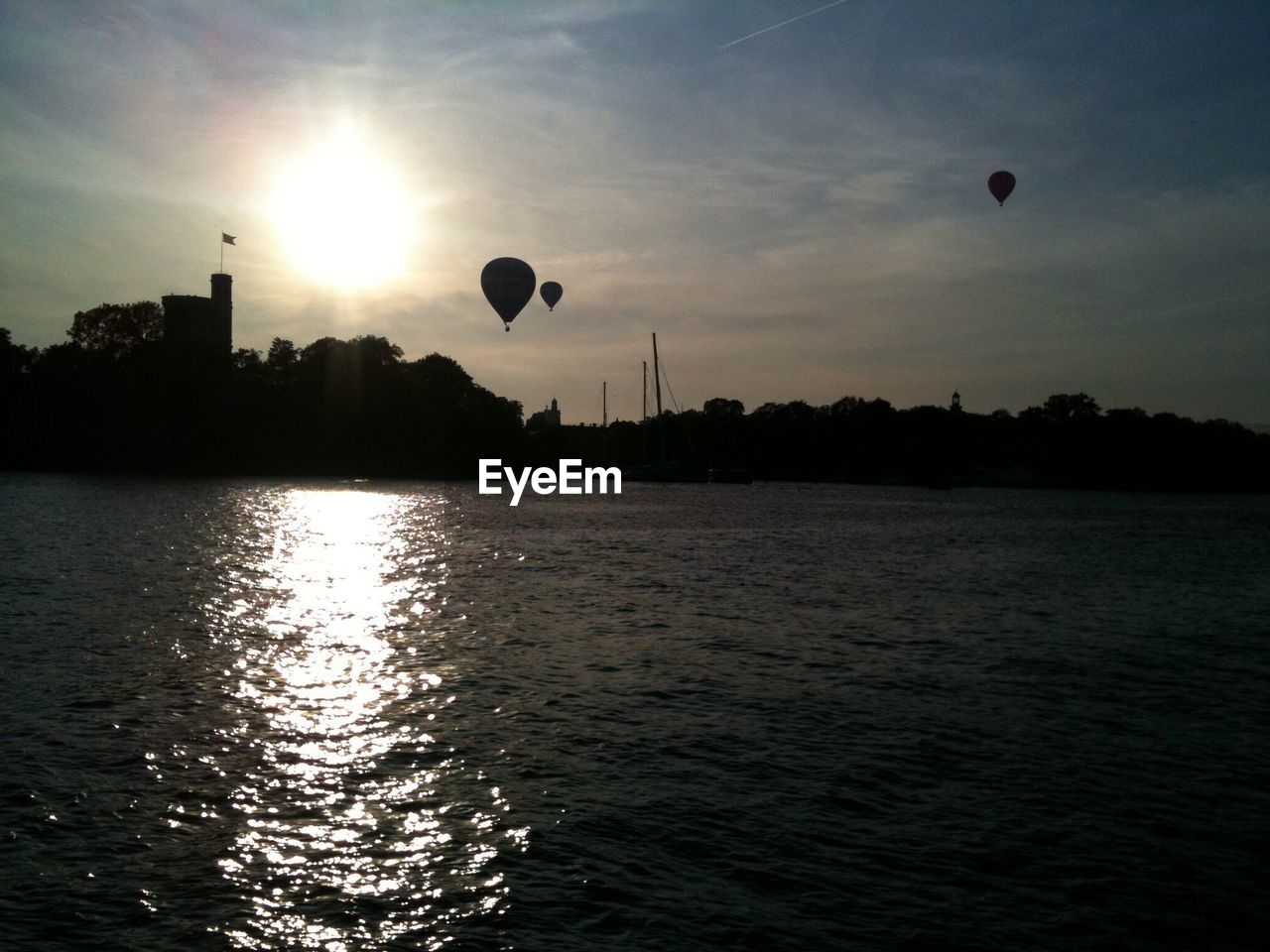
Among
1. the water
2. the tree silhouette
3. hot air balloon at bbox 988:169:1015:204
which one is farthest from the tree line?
the water

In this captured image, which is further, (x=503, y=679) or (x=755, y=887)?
(x=503, y=679)

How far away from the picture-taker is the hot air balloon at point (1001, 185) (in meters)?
60.1

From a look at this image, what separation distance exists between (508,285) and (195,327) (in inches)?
4238

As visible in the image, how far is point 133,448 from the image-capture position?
155750 mm

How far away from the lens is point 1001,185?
197 ft

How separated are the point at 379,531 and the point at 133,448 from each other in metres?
108

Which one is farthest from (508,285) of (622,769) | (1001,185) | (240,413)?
(240,413)

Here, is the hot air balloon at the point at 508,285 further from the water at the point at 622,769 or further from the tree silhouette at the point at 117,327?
the tree silhouette at the point at 117,327

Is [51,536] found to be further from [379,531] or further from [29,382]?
[29,382]

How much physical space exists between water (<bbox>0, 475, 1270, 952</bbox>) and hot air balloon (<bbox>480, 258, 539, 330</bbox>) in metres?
45.2

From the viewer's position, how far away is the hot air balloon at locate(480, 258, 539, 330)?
254 feet

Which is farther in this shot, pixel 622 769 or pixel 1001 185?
pixel 1001 185

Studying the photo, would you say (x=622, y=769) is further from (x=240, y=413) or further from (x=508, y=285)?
(x=240, y=413)

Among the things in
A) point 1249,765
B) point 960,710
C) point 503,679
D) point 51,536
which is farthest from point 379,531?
point 1249,765
